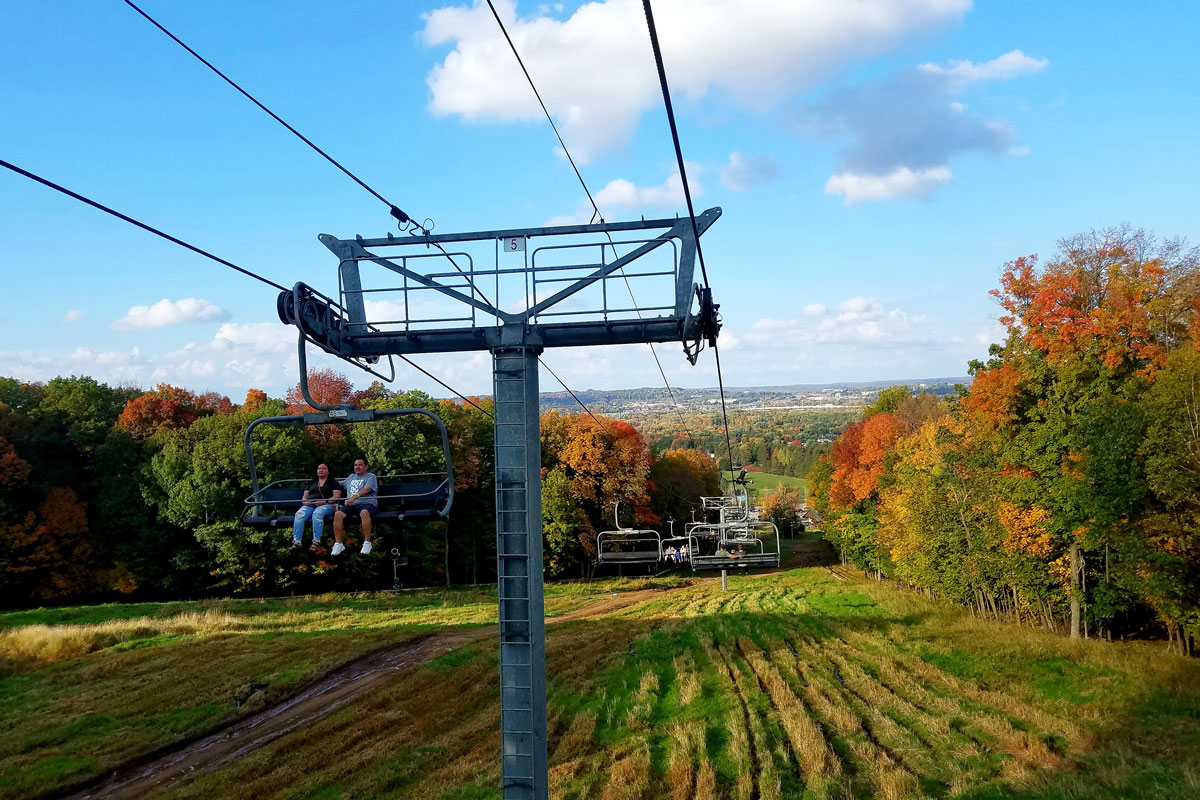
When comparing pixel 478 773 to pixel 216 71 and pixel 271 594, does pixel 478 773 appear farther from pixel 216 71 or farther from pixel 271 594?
pixel 271 594

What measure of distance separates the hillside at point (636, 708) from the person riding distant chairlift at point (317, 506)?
23.5 ft

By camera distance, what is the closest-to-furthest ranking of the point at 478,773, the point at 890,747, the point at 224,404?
the point at 478,773 → the point at 890,747 → the point at 224,404

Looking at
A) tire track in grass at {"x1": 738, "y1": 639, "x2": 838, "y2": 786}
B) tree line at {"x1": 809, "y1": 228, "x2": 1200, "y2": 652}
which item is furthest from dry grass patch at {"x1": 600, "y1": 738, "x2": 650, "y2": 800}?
tree line at {"x1": 809, "y1": 228, "x2": 1200, "y2": 652}

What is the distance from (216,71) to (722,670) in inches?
893

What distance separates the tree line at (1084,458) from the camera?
2241 cm

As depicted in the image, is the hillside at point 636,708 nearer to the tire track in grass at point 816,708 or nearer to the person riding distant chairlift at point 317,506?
the tire track in grass at point 816,708

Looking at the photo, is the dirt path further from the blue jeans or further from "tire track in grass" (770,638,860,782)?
"tire track in grass" (770,638,860,782)

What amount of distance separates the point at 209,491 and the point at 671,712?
2959 cm

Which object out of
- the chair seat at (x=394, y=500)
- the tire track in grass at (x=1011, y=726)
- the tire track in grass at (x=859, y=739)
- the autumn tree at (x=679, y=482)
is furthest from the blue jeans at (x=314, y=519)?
the autumn tree at (x=679, y=482)

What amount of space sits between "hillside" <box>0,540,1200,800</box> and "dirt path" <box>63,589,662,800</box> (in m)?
0.16

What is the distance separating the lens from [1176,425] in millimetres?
22234

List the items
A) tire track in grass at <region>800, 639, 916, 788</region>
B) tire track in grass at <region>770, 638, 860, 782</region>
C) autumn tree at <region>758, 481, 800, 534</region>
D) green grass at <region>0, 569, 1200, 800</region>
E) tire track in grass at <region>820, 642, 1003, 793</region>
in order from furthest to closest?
autumn tree at <region>758, 481, 800, 534</region>
tire track in grass at <region>800, 639, 916, 788</region>
tire track in grass at <region>770, 638, 860, 782</region>
tire track in grass at <region>820, 642, 1003, 793</region>
green grass at <region>0, 569, 1200, 800</region>

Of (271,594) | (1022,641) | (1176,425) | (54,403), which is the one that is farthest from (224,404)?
(1176,425)

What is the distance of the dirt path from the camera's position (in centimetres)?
1620
